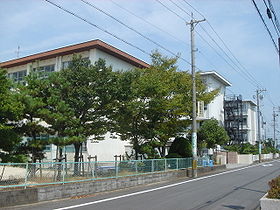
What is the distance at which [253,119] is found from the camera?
7600cm

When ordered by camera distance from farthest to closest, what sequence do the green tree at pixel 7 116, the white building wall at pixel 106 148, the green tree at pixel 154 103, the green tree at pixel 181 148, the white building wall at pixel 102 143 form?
the white building wall at pixel 102 143 < the white building wall at pixel 106 148 < the green tree at pixel 181 148 < the green tree at pixel 154 103 < the green tree at pixel 7 116

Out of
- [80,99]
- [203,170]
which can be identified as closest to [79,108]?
[80,99]

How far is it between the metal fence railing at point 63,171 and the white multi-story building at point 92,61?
33.8 ft

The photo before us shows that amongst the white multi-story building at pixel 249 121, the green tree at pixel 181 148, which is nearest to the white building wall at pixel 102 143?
the green tree at pixel 181 148

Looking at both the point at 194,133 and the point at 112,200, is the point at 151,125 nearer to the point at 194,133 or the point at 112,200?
the point at 194,133

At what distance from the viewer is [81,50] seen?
1095 inches

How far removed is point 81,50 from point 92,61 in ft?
6.85

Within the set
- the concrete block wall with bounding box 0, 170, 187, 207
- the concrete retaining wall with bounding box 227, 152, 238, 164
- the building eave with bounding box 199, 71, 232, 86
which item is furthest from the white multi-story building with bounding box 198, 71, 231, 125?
the concrete block wall with bounding box 0, 170, 187, 207

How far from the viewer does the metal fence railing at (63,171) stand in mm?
10164

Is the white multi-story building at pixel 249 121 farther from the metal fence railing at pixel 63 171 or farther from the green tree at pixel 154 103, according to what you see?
the metal fence railing at pixel 63 171

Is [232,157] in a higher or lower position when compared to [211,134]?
lower

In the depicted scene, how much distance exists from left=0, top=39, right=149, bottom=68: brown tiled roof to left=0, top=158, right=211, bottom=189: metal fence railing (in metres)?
13.3

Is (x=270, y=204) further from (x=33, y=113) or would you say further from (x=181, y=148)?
(x=181, y=148)

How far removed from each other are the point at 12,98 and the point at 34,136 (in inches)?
123
